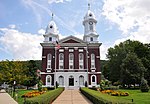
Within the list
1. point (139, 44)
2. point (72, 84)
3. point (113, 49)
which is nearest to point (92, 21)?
point (113, 49)

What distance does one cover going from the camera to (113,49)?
60.8 metres

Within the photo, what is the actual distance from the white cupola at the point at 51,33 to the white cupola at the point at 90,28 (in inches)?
317

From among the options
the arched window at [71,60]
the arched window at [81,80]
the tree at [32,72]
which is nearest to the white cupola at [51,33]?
the arched window at [71,60]


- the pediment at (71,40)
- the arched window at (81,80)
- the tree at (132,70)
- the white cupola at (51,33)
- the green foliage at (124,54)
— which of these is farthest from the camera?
the white cupola at (51,33)

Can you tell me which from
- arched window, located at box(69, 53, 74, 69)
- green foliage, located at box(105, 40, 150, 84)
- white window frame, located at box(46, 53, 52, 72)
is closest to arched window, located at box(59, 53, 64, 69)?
arched window, located at box(69, 53, 74, 69)

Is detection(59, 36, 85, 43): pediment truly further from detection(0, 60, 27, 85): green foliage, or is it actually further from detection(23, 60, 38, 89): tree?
detection(0, 60, 27, 85): green foliage

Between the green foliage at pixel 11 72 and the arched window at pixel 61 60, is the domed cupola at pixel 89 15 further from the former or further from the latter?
the green foliage at pixel 11 72

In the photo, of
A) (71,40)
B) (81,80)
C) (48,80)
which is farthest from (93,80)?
(71,40)

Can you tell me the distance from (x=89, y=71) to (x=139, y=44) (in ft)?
48.4

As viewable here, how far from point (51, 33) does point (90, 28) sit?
1095 cm

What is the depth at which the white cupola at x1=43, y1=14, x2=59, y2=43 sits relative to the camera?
58.4m

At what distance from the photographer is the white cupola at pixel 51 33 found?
2298 inches

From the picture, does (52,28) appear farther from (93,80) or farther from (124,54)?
(124,54)

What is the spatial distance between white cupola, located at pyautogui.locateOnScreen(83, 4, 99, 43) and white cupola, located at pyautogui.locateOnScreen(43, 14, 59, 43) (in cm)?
805
